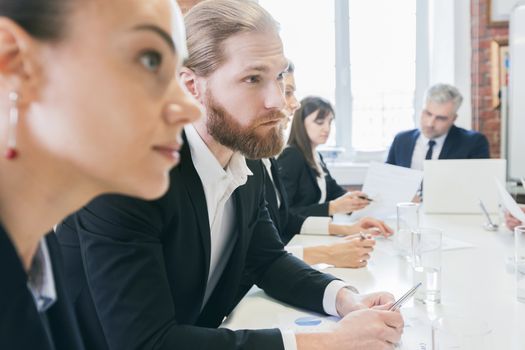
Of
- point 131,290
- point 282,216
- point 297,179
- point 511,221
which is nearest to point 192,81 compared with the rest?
point 131,290

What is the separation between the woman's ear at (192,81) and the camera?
140 centimetres

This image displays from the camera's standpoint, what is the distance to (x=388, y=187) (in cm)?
236

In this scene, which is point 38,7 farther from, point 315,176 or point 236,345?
point 315,176

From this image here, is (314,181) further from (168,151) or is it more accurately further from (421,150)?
(168,151)

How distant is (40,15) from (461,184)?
7.62ft

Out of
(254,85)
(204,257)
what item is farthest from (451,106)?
(204,257)

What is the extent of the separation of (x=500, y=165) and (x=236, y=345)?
195 cm

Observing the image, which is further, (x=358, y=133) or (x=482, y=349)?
(x=358, y=133)

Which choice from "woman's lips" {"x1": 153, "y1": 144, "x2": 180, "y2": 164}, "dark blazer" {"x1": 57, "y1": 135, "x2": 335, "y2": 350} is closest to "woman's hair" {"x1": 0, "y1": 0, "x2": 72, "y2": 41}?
"woman's lips" {"x1": 153, "y1": 144, "x2": 180, "y2": 164}

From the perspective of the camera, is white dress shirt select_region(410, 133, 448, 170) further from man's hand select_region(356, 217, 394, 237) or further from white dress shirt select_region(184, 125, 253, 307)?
white dress shirt select_region(184, 125, 253, 307)

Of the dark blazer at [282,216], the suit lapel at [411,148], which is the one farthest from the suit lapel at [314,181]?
the suit lapel at [411,148]

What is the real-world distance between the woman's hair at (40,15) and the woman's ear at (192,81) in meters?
0.87

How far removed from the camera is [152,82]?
0.58 metres

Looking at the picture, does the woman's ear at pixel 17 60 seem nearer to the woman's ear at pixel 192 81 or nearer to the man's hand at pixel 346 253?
the woman's ear at pixel 192 81
